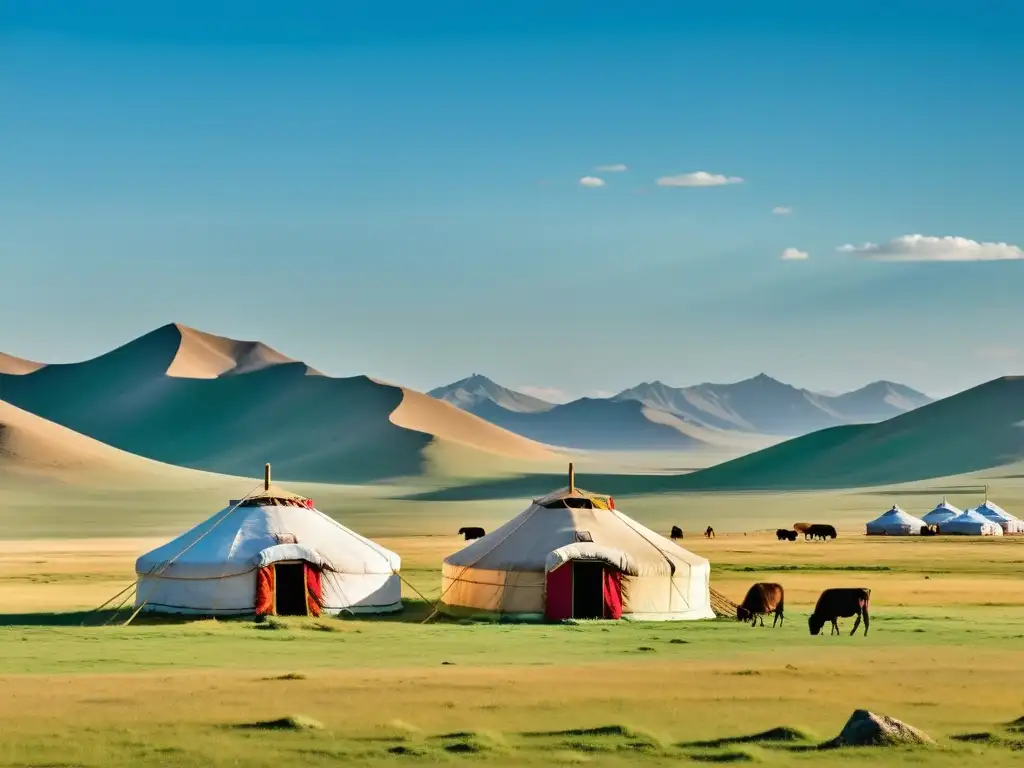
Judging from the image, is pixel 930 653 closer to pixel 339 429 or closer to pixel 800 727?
pixel 800 727

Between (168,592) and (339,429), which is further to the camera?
(339,429)

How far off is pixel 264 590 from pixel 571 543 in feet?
17.0

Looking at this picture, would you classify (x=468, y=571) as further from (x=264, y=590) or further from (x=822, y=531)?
(x=822, y=531)

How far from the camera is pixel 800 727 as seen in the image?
53.1ft

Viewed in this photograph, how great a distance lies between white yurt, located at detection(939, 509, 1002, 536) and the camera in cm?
7162

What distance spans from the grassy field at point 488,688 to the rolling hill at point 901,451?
110 metres

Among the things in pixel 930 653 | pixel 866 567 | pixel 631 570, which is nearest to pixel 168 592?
pixel 631 570

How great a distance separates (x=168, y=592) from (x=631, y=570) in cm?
787

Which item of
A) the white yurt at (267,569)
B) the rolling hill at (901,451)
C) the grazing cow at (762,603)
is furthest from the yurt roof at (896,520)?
the rolling hill at (901,451)

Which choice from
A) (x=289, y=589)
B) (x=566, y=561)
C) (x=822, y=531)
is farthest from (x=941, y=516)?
(x=289, y=589)

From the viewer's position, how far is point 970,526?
→ 2830 inches

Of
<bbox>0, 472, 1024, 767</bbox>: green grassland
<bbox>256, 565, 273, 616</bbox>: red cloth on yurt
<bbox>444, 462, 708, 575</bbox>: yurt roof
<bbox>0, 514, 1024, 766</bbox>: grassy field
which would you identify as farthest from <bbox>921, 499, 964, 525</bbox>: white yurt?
<bbox>256, 565, 273, 616</bbox>: red cloth on yurt

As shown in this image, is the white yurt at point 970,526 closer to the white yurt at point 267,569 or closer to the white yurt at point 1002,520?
the white yurt at point 1002,520

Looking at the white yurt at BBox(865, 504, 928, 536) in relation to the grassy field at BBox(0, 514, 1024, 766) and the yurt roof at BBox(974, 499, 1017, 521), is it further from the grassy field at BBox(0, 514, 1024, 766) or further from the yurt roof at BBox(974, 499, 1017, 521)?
the grassy field at BBox(0, 514, 1024, 766)
